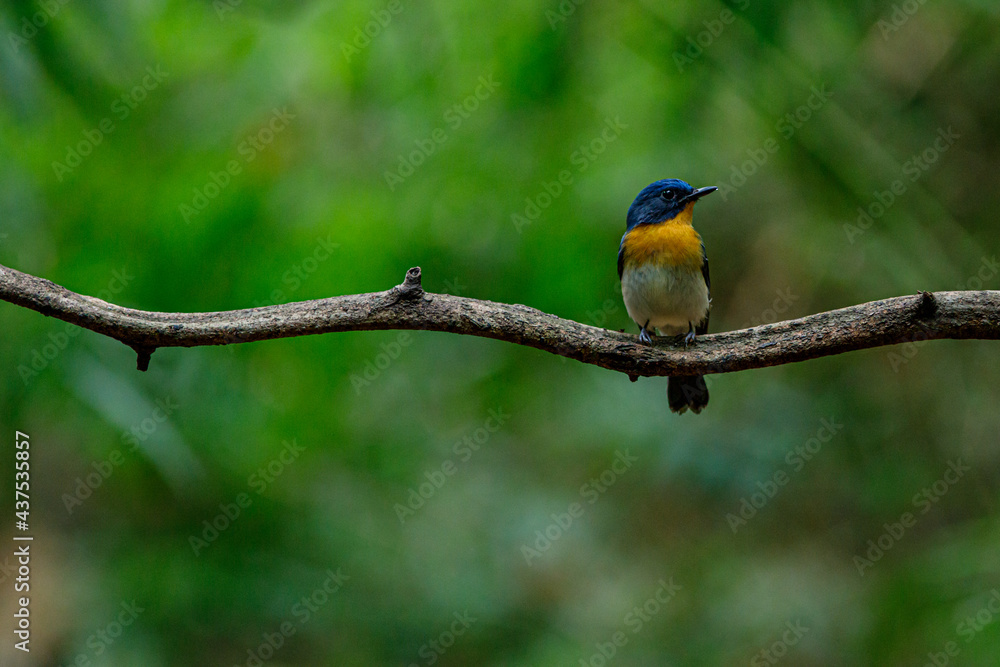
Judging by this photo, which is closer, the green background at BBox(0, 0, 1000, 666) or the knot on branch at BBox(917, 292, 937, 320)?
the knot on branch at BBox(917, 292, 937, 320)

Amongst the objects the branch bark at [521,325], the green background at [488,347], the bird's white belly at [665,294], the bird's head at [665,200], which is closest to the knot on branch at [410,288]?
the branch bark at [521,325]

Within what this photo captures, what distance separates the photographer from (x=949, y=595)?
15.5 feet

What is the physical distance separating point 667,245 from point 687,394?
2.44ft

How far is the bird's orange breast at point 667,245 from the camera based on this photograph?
4230 mm

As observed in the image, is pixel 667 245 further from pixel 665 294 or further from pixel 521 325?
pixel 521 325

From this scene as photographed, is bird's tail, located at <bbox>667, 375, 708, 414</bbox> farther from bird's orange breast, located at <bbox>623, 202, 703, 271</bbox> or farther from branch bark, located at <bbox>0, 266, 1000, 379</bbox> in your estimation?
branch bark, located at <bbox>0, 266, 1000, 379</bbox>

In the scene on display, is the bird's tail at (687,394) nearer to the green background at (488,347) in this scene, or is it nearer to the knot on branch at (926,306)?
the green background at (488,347)

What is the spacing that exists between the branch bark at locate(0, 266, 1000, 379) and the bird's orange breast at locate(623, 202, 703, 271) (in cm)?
119

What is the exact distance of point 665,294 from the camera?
422 centimetres

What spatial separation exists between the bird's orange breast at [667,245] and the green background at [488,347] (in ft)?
1.60

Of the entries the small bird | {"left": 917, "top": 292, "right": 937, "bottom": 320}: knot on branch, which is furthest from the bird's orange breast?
{"left": 917, "top": 292, "right": 937, "bottom": 320}: knot on branch

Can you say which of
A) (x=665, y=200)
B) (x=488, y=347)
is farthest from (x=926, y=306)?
(x=488, y=347)

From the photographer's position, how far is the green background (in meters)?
4.57

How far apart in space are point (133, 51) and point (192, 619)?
10.6 feet
